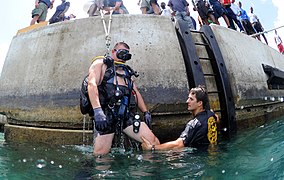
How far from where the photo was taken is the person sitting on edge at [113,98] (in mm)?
3922

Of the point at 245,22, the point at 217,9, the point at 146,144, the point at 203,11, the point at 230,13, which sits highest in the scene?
the point at 245,22

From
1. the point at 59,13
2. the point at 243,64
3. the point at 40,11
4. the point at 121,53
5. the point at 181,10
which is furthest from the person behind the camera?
the point at 59,13

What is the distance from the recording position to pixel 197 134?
157 inches

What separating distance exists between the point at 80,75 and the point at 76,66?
0.68ft

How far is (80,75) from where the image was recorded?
4941 mm

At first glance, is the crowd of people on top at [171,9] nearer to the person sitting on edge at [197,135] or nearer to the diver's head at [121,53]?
the diver's head at [121,53]

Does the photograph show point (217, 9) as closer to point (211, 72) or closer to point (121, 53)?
point (211, 72)

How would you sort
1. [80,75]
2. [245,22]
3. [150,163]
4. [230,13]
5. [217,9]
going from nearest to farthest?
[150,163]
[80,75]
[217,9]
[230,13]
[245,22]

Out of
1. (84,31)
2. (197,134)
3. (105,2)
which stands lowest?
(197,134)

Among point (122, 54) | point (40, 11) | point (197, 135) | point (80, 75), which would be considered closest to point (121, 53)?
point (122, 54)

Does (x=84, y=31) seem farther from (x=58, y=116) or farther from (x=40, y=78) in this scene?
(x=58, y=116)

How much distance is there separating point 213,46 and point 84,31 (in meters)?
2.56

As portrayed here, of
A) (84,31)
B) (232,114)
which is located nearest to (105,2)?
(84,31)

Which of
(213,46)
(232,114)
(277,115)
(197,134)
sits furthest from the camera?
(277,115)
